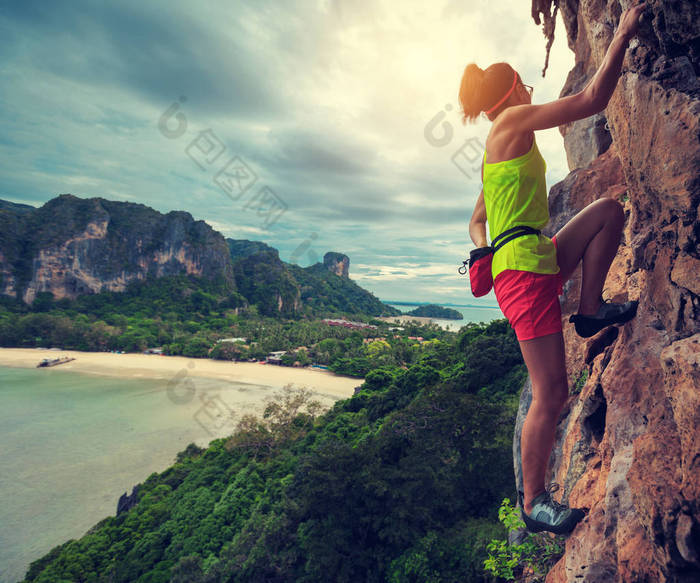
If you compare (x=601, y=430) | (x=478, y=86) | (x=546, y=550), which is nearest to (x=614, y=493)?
(x=601, y=430)

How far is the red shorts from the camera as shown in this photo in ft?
5.99

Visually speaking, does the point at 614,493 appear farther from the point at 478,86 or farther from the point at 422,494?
the point at 422,494

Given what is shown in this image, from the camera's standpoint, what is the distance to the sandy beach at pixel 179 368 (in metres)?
35.1

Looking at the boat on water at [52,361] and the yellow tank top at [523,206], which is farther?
the boat on water at [52,361]

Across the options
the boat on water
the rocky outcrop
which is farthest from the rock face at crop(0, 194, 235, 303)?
the rocky outcrop

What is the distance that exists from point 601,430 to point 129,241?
267 feet

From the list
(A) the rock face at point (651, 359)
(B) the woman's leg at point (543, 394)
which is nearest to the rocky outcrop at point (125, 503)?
(A) the rock face at point (651, 359)

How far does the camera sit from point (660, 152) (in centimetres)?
177

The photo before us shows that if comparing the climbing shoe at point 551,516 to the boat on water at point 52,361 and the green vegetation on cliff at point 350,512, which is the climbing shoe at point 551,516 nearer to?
the green vegetation on cliff at point 350,512

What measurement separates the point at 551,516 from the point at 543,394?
71cm

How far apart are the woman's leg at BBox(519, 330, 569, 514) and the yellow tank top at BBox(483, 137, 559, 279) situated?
1.33ft

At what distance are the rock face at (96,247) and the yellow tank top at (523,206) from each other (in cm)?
7533

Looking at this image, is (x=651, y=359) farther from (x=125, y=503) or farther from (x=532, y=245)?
(x=125, y=503)

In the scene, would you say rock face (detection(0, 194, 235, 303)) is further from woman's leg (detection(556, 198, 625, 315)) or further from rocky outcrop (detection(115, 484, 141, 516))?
woman's leg (detection(556, 198, 625, 315))
